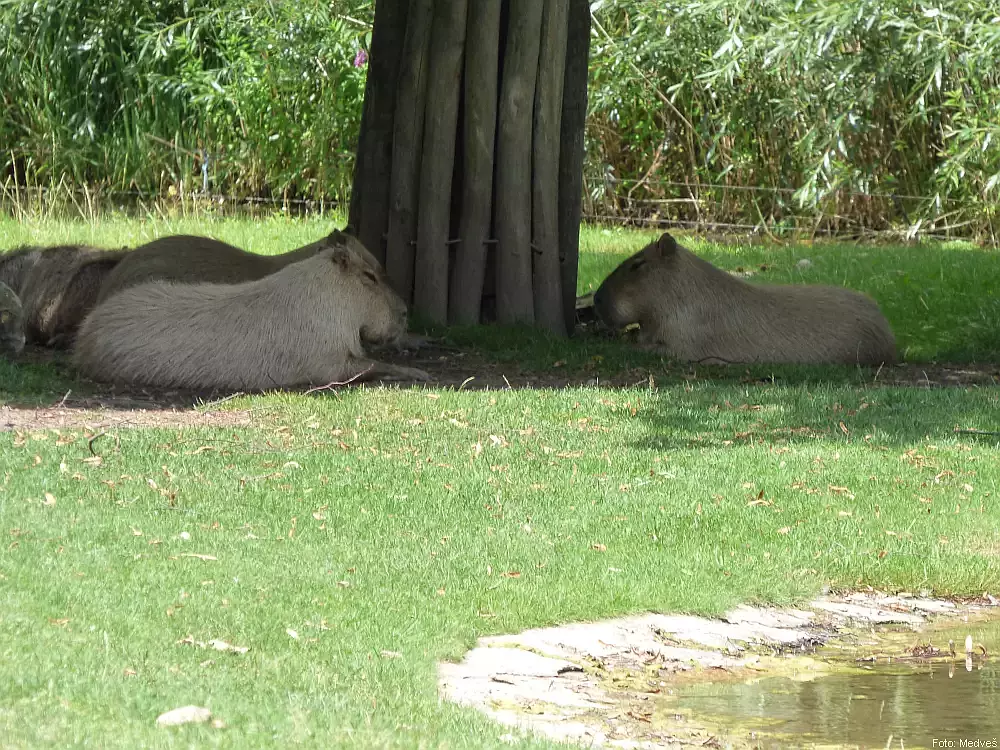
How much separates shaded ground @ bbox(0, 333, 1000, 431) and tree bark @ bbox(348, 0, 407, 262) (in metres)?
1.25

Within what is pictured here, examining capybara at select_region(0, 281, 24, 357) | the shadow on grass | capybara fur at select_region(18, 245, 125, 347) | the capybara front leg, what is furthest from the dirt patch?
capybara fur at select_region(18, 245, 125, 347)

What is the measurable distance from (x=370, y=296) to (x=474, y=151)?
5.12ft

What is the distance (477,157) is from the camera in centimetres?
945

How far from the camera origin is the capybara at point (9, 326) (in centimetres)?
862

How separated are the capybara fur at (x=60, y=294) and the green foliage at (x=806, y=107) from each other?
6600 mm

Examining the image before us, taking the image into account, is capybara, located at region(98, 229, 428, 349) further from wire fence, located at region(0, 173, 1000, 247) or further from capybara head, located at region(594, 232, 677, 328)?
wire fence, located at region(0, 173, 1000, 247)

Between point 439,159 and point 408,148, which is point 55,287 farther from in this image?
point 439,159

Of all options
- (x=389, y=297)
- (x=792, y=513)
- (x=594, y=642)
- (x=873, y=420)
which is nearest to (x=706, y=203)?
(x=389, y=297)

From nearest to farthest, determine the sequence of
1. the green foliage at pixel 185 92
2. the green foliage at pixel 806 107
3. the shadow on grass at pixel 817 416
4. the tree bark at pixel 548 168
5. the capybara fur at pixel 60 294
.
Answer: the shadow on grass at pixel 817 416 → the capybara fur at pixel 60 294 → the tree bark at pixel 548 168 → the green foliage at pixel 806 107 → the green foliage at pixel 185 92

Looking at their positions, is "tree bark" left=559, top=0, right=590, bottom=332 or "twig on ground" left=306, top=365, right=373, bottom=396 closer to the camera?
"twig on ground" left=306, top=365, right=373, bottom=396

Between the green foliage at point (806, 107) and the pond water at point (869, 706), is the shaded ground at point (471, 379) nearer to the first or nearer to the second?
the pond water at point (869, 706)

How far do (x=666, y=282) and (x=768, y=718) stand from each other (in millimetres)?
5697

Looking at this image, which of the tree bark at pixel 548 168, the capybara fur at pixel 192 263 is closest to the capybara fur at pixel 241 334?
the capybara fur at pixel 192 263

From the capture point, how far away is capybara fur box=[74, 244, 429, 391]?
788 cm
